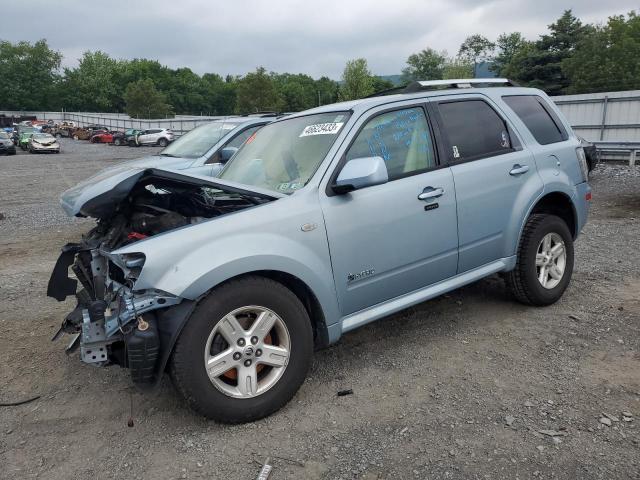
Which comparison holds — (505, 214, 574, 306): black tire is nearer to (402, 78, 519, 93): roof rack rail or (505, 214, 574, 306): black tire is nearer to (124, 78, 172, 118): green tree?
(402, 78, 519, 93): roof rack rail

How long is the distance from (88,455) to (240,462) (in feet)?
2.77

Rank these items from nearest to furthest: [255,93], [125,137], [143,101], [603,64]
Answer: [603,64] → [125,137] → [255,93] → [143,101]

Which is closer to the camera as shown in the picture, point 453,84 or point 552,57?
point 453,84

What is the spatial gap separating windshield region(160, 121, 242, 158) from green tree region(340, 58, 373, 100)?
5633cm

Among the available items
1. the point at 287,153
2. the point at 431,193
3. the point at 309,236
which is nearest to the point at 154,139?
the point at 287,153

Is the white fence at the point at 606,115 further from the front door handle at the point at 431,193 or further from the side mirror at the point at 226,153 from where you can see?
the front door handle at the point at 431,193

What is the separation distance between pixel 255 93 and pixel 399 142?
5522 cm

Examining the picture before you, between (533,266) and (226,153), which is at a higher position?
(226,153)

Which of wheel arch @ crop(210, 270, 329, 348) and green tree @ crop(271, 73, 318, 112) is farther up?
green tree @ crop(271, 73, 318, 112)

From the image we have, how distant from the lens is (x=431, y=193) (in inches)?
144

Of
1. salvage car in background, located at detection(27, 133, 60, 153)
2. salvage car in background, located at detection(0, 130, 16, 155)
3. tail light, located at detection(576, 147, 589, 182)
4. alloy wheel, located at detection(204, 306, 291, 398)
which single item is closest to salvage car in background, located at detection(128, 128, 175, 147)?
salvage car in background, located at detection(27, 133, 60, 153)

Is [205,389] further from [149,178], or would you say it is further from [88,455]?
[149,178]

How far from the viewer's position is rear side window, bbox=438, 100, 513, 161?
4.00 m

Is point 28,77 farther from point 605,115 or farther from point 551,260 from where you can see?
point 551,260
